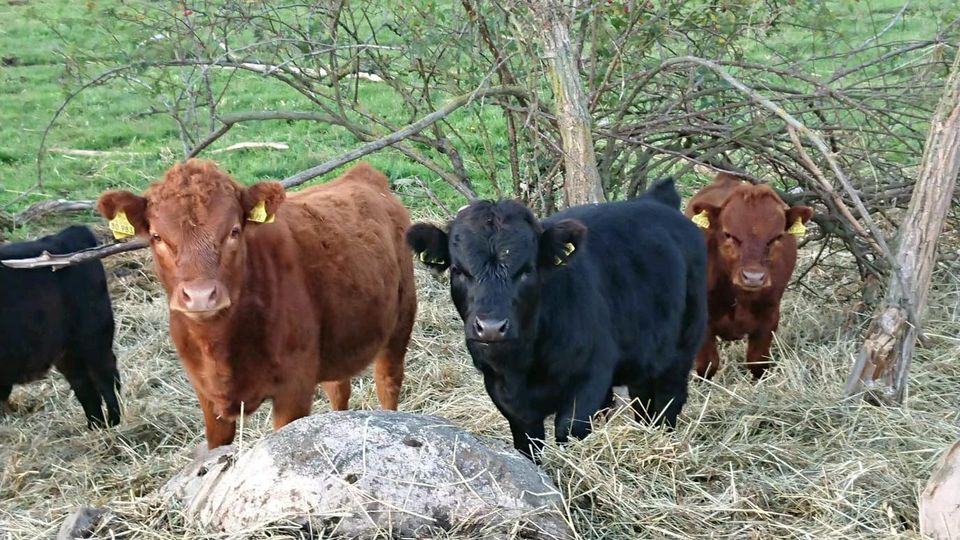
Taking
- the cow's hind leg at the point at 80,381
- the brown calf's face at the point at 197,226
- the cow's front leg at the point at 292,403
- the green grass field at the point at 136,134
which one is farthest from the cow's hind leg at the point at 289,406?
the green grass field at the point at 136,134

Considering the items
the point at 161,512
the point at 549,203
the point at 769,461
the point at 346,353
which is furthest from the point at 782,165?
the point at 161,512

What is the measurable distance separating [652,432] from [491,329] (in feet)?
2.77

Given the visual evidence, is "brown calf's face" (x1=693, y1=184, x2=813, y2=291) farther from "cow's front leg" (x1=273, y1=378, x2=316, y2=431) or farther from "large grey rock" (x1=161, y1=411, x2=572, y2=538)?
"large grey rock" (x1=161, y1=411, x2=572, y2=538)

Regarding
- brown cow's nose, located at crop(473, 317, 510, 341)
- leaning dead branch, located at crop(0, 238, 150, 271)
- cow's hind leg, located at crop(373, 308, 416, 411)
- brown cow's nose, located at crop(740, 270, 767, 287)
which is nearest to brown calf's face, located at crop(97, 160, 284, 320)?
leaning dead branch, located at crop(0, 238, 150, 271)

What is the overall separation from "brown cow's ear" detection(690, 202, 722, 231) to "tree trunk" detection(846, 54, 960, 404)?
1423 mm

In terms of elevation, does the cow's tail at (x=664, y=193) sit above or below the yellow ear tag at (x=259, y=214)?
below

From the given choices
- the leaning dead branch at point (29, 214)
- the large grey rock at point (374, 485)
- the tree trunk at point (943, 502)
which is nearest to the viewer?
the large grey rock at point (374, 485)

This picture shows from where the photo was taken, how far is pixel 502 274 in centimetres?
455

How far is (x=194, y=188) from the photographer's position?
4.61 m

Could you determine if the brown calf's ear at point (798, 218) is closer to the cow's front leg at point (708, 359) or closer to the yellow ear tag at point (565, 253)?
the cow's front leg at point (708, 359)

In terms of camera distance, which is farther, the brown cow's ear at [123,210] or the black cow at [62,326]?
the black cow at [62,326]

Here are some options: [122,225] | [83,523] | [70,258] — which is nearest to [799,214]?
[122,225]

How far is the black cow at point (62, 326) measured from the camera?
5906 millimetres

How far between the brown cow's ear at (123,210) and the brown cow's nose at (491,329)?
1.51 meters
